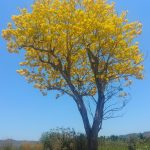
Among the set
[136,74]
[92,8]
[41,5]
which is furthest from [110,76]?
[41,5]

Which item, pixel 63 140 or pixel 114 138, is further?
pixel 114 138

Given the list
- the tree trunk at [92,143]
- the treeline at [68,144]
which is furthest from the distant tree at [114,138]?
the tree trunk at [92,143]

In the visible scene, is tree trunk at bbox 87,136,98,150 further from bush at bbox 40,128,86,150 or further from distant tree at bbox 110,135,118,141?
distant tree at bbox 110,135,118,141

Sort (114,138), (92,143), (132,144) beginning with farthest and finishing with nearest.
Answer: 1. (114,138)
2. (132,144)
3. (92,143)

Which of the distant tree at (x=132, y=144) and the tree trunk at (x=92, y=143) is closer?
the tree trunk at (x=92, y=143)

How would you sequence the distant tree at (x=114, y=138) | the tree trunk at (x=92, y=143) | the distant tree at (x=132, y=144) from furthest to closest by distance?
1. the distant tree at (x=114, y=138)
2. the distant tree at (x=132, y=144)
3. the tree trunk at (x=92, y=143)

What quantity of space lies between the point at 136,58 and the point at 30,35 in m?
5.76

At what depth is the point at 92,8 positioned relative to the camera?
23.0 metres

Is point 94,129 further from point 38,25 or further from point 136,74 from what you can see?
point 38,25

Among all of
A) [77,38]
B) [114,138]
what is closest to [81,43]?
[77,38]

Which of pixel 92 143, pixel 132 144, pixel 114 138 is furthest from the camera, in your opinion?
pixel 114 138

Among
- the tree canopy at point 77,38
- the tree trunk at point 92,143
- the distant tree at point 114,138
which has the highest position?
the tree canopy at point 77,38

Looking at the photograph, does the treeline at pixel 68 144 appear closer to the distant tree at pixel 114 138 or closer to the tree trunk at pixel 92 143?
the tree trunk at pixel 92 143

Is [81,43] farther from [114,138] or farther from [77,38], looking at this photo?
[114,138]
